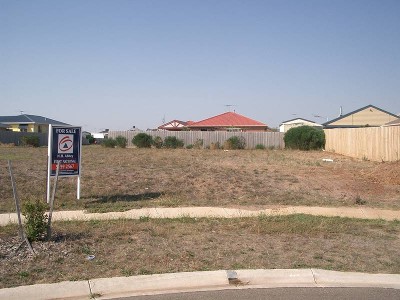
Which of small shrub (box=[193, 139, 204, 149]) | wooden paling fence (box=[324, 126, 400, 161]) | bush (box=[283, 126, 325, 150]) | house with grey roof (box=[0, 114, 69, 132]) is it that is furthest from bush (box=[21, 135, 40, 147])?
wooden paling fence (box=[324, 126, 400, 161])

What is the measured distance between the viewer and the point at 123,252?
24.2 feet

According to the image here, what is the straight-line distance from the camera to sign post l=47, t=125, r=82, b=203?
475 inches

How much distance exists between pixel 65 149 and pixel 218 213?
472 centimetres

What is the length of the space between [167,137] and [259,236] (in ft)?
119

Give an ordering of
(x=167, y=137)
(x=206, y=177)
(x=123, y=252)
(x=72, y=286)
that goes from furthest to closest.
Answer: (x=167, y=137), (x=206, y=177), (x=123, y=252), (x=72, y=286)

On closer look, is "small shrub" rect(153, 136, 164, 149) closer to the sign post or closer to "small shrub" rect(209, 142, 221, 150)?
"small shrub" rect(209, 142, 221, 150)

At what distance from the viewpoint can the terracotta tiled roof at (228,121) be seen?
6562cm

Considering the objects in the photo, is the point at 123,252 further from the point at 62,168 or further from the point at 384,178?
the point at 384,178

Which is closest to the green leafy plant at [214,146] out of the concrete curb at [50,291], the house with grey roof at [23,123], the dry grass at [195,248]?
the house with grey roof at [23,123]

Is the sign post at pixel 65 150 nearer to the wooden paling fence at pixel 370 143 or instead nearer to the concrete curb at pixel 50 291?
the concrete curb at pixel 50 291

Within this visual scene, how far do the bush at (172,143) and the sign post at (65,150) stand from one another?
3130cm

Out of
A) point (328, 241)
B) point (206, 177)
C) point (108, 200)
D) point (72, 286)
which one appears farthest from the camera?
point (206, 177)

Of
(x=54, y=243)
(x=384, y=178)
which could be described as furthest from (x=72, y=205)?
(x=384, y=178)

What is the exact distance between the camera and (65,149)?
12367 mm
